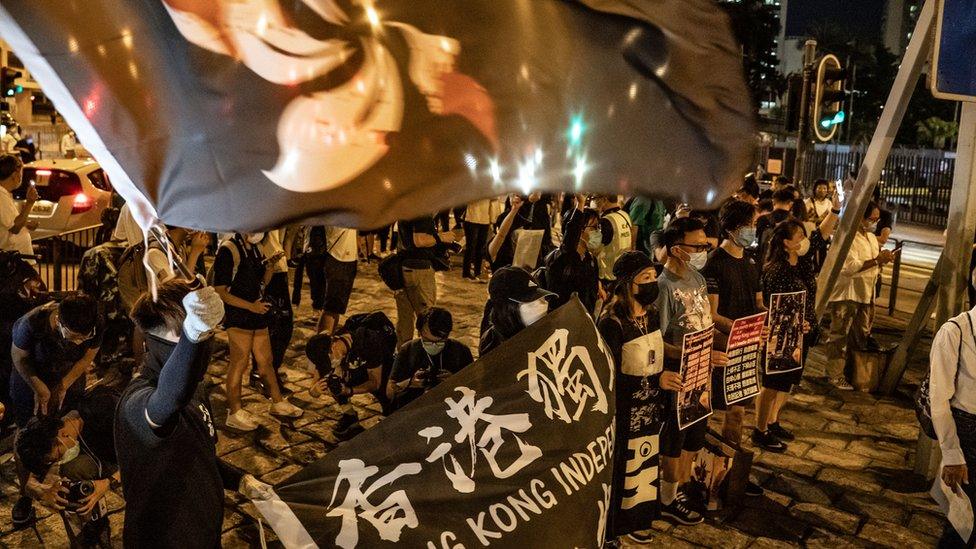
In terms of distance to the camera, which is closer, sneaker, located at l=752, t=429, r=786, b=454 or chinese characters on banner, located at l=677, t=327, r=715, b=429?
chinese characters on banner, located at l=677, t=327, r=715, b=429

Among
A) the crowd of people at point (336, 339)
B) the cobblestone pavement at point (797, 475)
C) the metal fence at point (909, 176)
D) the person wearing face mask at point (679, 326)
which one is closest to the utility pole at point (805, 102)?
the crowd of people at point (336, 339)

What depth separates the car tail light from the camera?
14156 millimetres

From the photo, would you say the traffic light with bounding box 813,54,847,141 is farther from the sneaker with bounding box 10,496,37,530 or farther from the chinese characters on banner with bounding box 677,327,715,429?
the sneaker with bounding box 10,496,37,530

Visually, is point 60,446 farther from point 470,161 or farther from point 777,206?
point 777,206

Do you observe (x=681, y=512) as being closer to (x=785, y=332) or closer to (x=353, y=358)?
(x=785, y=332)

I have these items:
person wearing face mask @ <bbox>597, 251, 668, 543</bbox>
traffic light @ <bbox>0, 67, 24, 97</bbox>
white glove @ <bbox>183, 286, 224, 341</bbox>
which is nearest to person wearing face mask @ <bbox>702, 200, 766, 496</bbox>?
person wearing face mask @ <bbox>597, 251, 668, 543</bbox>

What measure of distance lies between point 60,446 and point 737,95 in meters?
3.73

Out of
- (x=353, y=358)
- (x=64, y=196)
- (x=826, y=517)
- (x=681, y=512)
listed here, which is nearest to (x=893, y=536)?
(x=826, y=517)

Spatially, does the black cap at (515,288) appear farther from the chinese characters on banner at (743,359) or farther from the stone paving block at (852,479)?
the stone paving block at (852,479)

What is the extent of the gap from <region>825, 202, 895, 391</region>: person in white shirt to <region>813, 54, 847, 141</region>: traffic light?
2715mm

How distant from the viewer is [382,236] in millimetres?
15875

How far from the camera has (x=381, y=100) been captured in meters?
2.51

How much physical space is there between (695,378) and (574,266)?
2.42 m

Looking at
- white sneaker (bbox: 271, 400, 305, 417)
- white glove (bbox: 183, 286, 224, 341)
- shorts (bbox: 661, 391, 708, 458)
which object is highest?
white glove (bbox: 183, 286, 224, 341)
